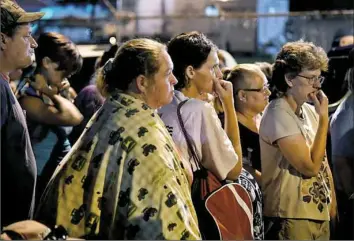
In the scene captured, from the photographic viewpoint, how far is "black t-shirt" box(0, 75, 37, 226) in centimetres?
243

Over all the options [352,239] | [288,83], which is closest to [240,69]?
[288,83]

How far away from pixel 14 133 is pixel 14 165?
11cm

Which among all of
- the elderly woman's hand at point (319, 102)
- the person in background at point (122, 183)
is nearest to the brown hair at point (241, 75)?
the elderly woman's hand at point (319, 102)

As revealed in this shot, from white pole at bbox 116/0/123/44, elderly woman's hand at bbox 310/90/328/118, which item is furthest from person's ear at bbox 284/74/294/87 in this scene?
white pole at bbox 116/0/123/44

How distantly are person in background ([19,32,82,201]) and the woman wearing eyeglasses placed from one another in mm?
1083

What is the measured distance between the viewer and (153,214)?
2.27 metres

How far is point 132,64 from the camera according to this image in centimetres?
248

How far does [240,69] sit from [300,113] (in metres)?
0.41

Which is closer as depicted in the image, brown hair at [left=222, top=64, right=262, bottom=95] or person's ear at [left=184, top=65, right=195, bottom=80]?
Result: person's ear at [left=184, top=65, right=195, bottom=80]

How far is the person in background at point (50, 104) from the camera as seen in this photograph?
346cm

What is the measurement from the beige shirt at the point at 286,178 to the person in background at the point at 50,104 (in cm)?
108

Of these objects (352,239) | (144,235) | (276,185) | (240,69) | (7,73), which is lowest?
(352,239)

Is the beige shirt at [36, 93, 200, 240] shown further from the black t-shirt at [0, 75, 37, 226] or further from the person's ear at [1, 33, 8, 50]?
the person's ear at [1, 33, 8, 50]

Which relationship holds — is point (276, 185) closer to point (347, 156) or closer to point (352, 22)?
point (347, 156)
